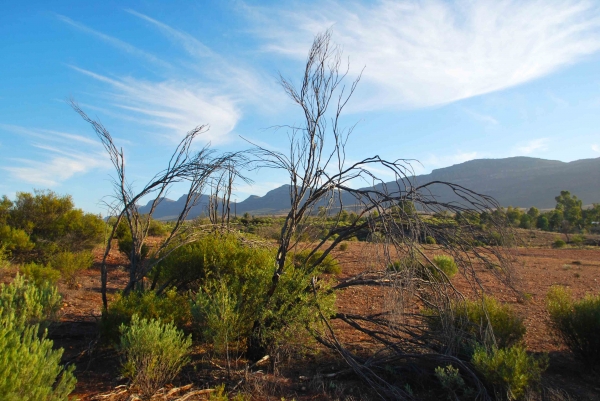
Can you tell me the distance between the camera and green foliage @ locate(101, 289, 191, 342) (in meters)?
6.11

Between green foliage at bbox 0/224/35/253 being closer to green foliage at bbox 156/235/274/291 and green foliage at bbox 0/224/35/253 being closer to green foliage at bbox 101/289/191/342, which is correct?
green foliage at bbox 156/235/274/291

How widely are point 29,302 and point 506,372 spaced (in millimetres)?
6487

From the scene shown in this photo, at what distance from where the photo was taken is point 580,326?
712 centimetres

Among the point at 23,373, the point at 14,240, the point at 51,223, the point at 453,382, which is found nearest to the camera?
the point at 23,373

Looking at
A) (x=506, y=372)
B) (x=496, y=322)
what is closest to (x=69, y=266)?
(x=496, y=322)

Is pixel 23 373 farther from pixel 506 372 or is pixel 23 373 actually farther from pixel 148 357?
pixel 506 372

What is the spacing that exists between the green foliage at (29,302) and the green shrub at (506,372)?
608cm

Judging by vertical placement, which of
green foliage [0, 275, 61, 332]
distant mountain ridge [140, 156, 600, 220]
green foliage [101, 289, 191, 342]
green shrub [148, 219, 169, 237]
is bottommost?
green foliage [101, 289, 191, 342]

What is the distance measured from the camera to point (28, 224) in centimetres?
1525

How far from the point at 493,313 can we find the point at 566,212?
2053 inches

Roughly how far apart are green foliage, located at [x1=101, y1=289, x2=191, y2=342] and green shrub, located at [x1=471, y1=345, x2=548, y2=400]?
4414 millimetres

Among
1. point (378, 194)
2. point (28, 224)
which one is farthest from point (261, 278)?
point (28, 224)

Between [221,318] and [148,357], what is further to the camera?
[221,318]

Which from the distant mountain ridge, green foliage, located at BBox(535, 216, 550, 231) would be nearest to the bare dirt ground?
green foliage, located at BBox(535, 216, 550, 231)
